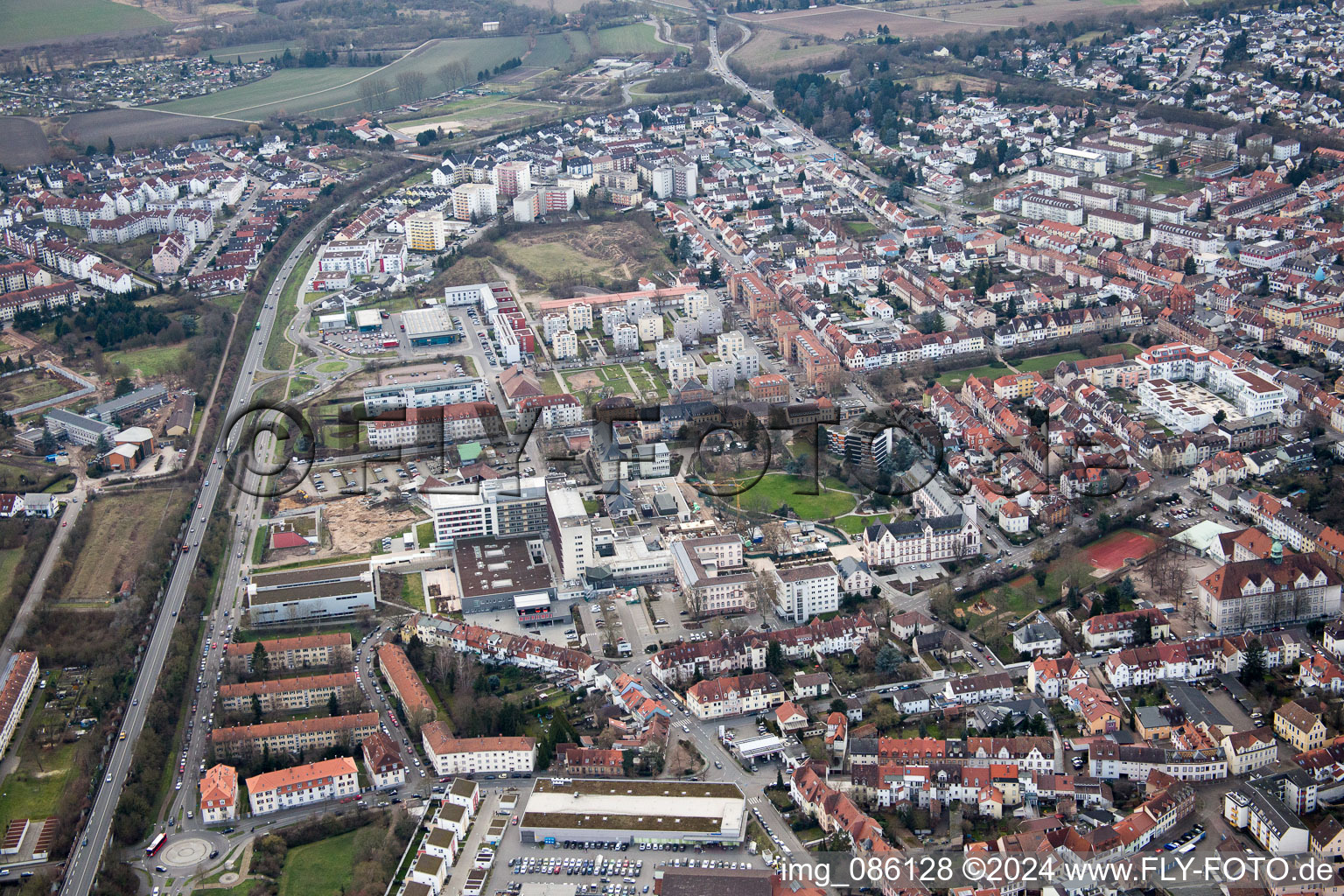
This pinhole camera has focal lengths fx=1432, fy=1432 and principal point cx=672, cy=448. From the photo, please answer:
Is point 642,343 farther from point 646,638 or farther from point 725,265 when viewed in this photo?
point 646,638

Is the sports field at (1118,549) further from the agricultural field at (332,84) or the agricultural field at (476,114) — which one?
the agricultural field at (332,84)

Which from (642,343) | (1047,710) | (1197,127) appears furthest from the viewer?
(1197,127)

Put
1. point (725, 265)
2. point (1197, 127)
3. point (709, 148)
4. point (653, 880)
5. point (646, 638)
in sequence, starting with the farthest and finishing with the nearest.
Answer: point (709, 148), point (1197, 127), point (725, 265), point (646, 638), point (653, 880)

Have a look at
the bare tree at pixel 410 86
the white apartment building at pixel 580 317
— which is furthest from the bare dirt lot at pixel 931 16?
the white apartment building at pixel 580 317

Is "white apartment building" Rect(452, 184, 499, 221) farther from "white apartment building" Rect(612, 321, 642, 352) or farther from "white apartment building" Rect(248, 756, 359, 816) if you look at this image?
"white apartment building" Rect(248, 756, 359, 816)

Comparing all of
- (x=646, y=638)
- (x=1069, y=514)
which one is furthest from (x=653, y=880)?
(x=1069, y=514)
